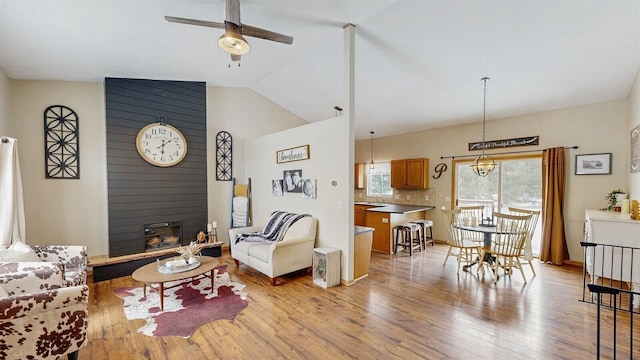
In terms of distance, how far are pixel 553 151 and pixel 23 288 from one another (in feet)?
23.9

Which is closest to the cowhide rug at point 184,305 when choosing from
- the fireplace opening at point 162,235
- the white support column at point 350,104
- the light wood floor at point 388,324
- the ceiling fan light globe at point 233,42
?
the light wood floor at point 388,324

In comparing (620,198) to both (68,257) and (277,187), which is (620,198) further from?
(68,257)

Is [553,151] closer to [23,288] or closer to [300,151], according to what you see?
[300,151]

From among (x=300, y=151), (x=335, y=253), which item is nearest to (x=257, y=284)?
(x=335, y=253)

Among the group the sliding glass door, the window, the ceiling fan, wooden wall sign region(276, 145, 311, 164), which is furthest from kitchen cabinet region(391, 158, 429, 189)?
the ceiling fan

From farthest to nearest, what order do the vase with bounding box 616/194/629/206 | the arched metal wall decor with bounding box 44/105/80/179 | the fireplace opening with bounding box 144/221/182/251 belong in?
the fireplace opening with bounding box 144/221/182/251 < the arched metal wall decor with bounding box 44/105/80/179 < the vase with bounding box 616/194/629/206

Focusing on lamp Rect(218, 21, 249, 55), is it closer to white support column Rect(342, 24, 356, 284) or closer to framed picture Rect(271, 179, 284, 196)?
white support column Rect(342, 24, 356, 284)

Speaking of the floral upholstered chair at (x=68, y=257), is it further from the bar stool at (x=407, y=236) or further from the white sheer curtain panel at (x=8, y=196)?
the bar stool at (x=407, y=236)

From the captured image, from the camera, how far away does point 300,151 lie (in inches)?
174

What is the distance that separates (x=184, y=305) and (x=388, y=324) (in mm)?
2353

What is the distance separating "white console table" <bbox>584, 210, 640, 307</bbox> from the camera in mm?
2939

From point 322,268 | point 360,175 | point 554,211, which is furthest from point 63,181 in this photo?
point 554,211

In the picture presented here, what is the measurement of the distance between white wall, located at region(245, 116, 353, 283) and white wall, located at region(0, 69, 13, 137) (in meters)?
3.74

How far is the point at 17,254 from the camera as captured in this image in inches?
103
